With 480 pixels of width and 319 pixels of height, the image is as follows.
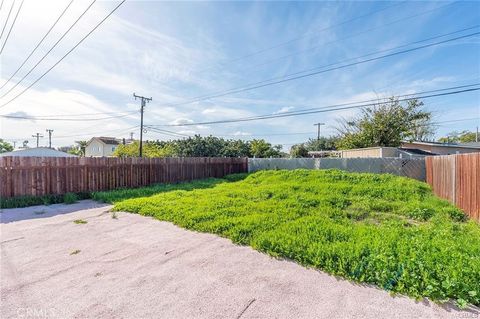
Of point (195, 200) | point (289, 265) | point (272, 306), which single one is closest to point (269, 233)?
point (289, 265)

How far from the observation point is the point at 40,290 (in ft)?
8.54

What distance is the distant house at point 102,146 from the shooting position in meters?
40.9

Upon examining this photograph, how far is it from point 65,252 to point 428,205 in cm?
736

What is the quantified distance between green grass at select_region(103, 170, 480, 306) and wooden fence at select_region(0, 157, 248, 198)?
1235 millimetres

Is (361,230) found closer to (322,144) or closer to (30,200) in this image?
(30,200)

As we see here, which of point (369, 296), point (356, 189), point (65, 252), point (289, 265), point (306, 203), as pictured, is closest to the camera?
point (369, 296)

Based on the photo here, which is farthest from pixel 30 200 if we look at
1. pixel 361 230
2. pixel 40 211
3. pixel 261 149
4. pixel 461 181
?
pixel 261 149

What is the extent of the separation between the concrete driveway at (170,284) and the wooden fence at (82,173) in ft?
14.8

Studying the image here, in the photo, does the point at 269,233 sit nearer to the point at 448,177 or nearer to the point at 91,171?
the point at 448,177

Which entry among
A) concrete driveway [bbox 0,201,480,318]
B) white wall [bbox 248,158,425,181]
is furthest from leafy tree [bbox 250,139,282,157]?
concrete driveway [bbox 0,201,480,318]

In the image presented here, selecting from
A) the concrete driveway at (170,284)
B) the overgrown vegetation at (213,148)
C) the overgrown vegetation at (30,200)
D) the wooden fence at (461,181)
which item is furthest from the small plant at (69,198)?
the overgrown vegetation at (213,148)

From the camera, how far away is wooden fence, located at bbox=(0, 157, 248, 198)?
301 inches

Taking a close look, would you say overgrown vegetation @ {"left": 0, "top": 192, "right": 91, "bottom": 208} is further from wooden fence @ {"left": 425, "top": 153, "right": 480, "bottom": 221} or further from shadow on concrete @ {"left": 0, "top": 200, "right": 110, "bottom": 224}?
wooden fence @ {"left": 425, "top": 153, "right": 480, "bottom": 221}

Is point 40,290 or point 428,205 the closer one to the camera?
point 40,290
